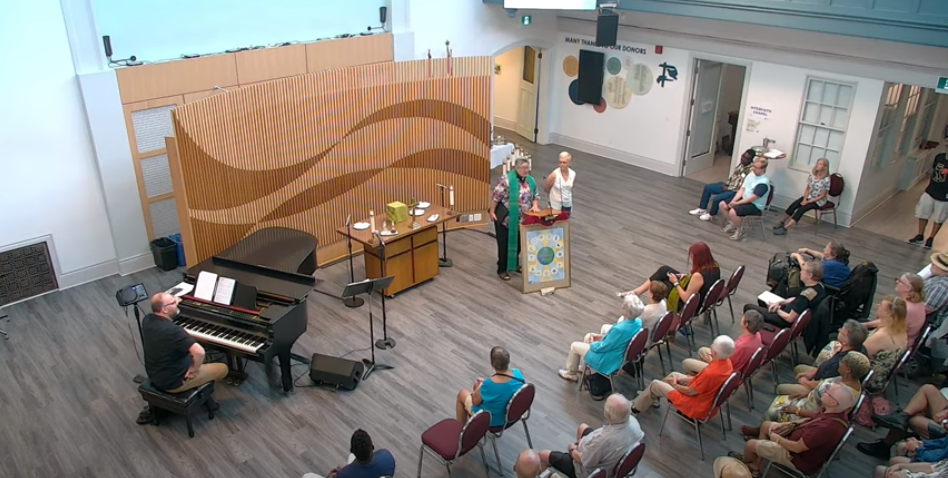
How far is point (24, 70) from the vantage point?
7992mm

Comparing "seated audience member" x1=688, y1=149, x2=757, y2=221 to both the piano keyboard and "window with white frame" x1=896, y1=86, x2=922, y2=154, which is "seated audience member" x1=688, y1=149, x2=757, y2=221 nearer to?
"window with white frame" x1=896, y1=86, x2=922, y2=154

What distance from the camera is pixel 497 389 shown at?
566 centimetres

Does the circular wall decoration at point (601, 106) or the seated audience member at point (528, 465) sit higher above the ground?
the circular wall decoration at point (601, 106)

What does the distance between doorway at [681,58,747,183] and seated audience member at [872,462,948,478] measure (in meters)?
7.59

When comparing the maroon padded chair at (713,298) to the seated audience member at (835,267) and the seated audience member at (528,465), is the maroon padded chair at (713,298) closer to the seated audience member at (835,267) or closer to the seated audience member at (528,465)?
the seated audience member at (835,267)

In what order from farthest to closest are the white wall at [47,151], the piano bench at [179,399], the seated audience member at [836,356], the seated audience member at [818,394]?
1. the white wall at [47,151]
2. the piano bench at [179,399]
3. the seated audience member at [836,356]
4. the seated audience member at [818,394]

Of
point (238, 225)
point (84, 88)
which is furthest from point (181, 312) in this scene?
point (84, 88)

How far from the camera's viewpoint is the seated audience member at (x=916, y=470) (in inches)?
203

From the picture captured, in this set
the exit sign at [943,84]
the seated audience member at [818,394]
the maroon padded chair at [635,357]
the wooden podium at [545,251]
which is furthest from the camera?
the exit sign at [943,84]

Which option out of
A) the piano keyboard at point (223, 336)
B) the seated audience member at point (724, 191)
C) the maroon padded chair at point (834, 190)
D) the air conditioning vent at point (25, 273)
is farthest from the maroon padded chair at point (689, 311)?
the air conditioning vent at point (25, 273)

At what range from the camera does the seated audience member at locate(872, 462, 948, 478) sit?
515 cm

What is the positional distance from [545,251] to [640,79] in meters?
5.70

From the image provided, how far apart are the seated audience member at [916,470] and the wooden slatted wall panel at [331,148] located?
6762 mm

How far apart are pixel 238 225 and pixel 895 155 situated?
10.4 meters
